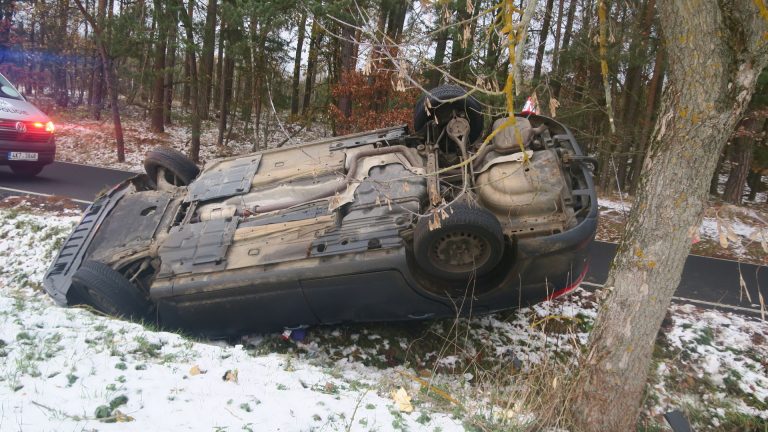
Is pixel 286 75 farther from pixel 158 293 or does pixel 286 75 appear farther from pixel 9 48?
pixel 158 293

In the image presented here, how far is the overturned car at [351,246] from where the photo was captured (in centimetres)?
407

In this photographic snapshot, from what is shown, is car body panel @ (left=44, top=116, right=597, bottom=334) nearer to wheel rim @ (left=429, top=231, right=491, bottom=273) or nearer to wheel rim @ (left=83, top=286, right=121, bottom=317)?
wheel rim @ (left=429, top=231, right=491, bottom=273)

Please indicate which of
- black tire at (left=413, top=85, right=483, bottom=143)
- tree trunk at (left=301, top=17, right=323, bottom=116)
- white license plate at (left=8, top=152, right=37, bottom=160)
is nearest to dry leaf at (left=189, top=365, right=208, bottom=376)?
black tire at (left=413, top=85, right=483, bottom=143)

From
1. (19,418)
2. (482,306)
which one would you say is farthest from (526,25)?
(19,418)

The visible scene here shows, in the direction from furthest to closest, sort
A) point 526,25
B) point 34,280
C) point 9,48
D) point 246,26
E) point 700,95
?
1. point 9,48
2. point 246,26
3. point 34,280
4. point 700,95
5. point 526,25

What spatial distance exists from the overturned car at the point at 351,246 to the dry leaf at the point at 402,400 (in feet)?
3.35

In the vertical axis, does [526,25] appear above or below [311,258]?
above

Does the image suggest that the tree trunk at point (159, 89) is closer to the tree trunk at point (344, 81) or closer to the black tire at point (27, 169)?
the black tire at point (27, 169)

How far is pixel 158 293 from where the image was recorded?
4258mm

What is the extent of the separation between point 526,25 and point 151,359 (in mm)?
2941

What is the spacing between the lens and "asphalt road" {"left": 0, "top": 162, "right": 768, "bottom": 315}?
6.51 m

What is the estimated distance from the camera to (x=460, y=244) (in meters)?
4.05

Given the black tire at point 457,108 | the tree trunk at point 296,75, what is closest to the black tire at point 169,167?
the black tire at point 457,108

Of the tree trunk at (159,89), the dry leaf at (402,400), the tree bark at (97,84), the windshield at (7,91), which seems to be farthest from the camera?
the tree bark at (97,84)
